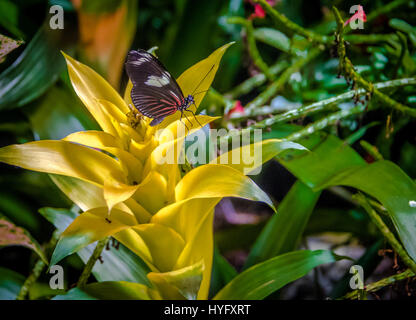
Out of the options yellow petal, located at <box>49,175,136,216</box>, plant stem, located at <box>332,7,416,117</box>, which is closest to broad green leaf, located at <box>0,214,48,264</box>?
yellow petal, located at <box>49,175,136,216</box>

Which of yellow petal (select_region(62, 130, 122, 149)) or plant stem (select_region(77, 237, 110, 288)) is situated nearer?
Result: yellow petal (select_region(62, 130, 122, 149))

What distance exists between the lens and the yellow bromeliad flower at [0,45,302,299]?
0.43 meters

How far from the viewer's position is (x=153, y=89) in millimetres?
502

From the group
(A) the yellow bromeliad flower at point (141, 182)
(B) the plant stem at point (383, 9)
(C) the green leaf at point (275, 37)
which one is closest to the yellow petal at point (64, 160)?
(A) the yellow bromeliad flower at point (141, 182)

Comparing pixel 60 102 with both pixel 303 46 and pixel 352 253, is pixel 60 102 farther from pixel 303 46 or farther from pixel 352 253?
pixel 352 253

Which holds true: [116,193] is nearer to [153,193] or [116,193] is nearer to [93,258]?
[153,193]

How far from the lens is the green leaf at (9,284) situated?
26.0 inches

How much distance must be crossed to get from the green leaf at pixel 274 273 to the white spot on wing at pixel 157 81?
1.09ft

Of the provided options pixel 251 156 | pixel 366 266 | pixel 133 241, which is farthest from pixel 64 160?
pixel 366 266

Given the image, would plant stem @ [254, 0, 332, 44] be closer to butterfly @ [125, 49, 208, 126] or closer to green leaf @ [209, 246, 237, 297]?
butterfly @ [125, 49, 208, 126]

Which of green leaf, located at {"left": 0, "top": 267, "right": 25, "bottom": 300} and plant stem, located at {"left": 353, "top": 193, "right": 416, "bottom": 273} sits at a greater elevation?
plant stem, located at {"left": 353, "top": 193, "right": 416, "bottom": 273}

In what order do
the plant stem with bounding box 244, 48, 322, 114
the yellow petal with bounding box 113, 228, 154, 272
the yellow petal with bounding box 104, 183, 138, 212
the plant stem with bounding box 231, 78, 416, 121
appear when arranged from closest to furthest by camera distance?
the yellow petal with bounding box 104, 183, 138, 212 → the yellow petal with bounding box 113, 228, 154, 272 → the plant stem with bounding box 231, 78, 416, 121 → the plant stem with bounding box 244, 48, 322, 114

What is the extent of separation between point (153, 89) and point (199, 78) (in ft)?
0.23

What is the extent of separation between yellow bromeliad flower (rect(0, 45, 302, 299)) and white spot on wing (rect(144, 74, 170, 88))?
38mm
